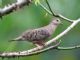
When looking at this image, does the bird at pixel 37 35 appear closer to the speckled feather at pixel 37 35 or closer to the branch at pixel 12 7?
the speckled feather at pixel 37 35

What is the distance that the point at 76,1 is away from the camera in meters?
8.00

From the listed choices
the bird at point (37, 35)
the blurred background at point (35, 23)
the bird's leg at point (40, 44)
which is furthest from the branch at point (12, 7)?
the blurred background at point (35, 23)

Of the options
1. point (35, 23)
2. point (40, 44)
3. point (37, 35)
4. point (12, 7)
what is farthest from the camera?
point (35, 23)

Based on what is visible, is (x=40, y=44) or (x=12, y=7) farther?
(x=40, y=44)

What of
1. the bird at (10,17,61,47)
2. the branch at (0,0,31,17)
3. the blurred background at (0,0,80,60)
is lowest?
the branch at (0,0,31,17)

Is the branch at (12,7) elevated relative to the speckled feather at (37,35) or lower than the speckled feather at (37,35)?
lower

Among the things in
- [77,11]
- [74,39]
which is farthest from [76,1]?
[74,39]

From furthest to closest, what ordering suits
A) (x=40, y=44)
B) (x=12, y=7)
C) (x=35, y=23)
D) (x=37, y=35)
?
(x=35, y=23)
(x=37, y=35)
(x=40, y=44)
(x=12, y=7)

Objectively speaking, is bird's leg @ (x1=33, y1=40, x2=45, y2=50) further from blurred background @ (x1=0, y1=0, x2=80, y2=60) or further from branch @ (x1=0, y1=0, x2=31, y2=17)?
blurred background @ (x1=0, y1=0, x2=80, y2=60)

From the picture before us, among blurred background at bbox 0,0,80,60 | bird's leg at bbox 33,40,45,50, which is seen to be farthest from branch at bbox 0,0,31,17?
blurred background at bbox 0,0,80,60

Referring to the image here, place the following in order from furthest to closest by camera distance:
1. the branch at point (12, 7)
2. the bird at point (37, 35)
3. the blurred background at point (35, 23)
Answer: the blurred background at point (35, 23), the bird at point (37, 35), the branch at point (12, 7)

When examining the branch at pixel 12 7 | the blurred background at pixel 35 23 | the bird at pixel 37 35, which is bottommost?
the branch at pixel 12 7

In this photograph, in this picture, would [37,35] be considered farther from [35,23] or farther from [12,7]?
[35,23]

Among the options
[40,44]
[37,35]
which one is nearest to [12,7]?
[40,44]
